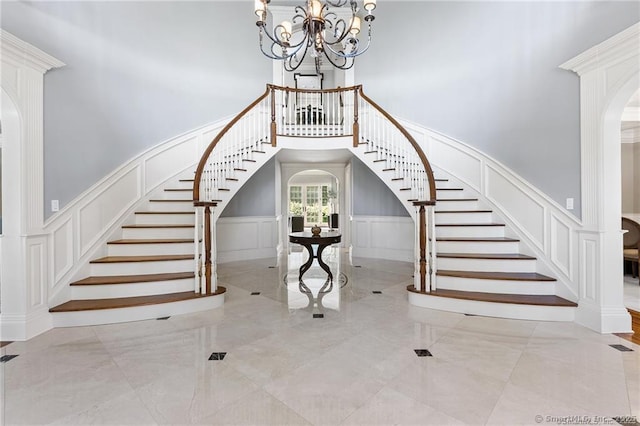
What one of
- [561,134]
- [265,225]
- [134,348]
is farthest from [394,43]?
[134,348]

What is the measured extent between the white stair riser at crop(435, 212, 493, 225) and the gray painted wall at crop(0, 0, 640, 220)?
32.2 inches

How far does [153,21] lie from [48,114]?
2768 millimetres

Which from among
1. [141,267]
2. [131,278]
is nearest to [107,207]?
[141,267]

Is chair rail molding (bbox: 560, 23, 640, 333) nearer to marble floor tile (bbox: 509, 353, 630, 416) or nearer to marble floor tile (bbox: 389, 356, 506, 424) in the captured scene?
marble floor tile (bbox: 509, 353, 630, 416)

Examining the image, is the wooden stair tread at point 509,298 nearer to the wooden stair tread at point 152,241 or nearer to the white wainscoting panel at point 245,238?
the wooden stair tread at point 152,241

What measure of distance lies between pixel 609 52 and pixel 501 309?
8.12 feet

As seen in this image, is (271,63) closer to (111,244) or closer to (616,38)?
(111,244)

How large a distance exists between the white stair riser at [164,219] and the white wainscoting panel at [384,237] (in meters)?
3.57

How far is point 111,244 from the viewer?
3.55 meters

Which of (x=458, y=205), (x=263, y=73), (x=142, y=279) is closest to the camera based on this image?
(x=142, y=279)

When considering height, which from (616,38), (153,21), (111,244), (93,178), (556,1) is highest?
(153,21)

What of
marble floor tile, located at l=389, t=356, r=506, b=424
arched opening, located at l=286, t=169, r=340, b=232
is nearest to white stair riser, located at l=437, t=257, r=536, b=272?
marble floor tile, located at l=389, t=356, r=506, b=424

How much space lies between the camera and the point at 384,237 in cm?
617

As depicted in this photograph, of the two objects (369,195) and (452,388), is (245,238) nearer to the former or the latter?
(369,195)
